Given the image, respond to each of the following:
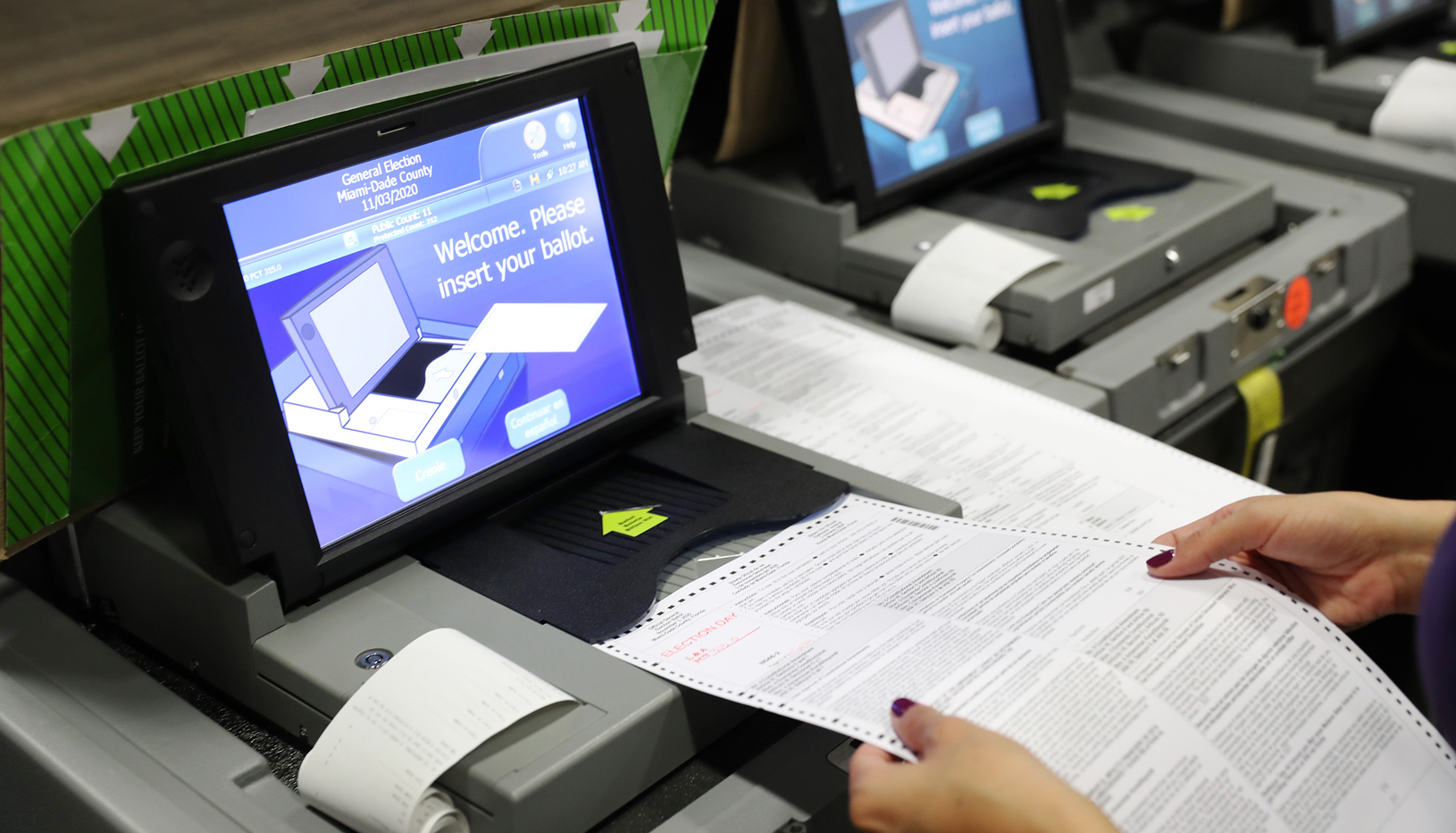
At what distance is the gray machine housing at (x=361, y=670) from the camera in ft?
2.31

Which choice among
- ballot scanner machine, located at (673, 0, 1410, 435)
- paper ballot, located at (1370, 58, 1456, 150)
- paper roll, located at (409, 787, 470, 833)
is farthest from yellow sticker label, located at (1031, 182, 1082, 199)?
paper roll, located at (409, 787, 470, 833)

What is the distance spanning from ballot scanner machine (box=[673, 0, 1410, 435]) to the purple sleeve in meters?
0.67

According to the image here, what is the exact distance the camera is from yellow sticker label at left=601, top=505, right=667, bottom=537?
3.02 feet

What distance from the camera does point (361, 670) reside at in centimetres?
77

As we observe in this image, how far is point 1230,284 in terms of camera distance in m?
1.42

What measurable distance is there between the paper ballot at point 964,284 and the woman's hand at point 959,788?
69 centimetres

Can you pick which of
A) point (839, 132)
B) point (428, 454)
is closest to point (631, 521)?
point (428, 454)

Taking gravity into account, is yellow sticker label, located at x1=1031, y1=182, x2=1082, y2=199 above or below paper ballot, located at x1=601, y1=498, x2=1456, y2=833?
above

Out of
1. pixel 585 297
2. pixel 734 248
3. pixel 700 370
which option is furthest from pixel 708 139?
pixel 585 297

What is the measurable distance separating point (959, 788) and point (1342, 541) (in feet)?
1.29

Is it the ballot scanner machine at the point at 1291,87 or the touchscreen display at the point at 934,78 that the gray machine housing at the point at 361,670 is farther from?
the ballot scanner machine at the point at 1291,87

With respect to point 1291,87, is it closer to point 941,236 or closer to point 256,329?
point 941,236

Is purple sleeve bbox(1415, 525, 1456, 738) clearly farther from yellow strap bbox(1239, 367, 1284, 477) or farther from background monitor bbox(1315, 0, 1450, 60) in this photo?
background monitor bbox(1315, 0, 1450, 60)

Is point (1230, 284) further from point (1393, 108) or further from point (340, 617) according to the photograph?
point (340, 617)
